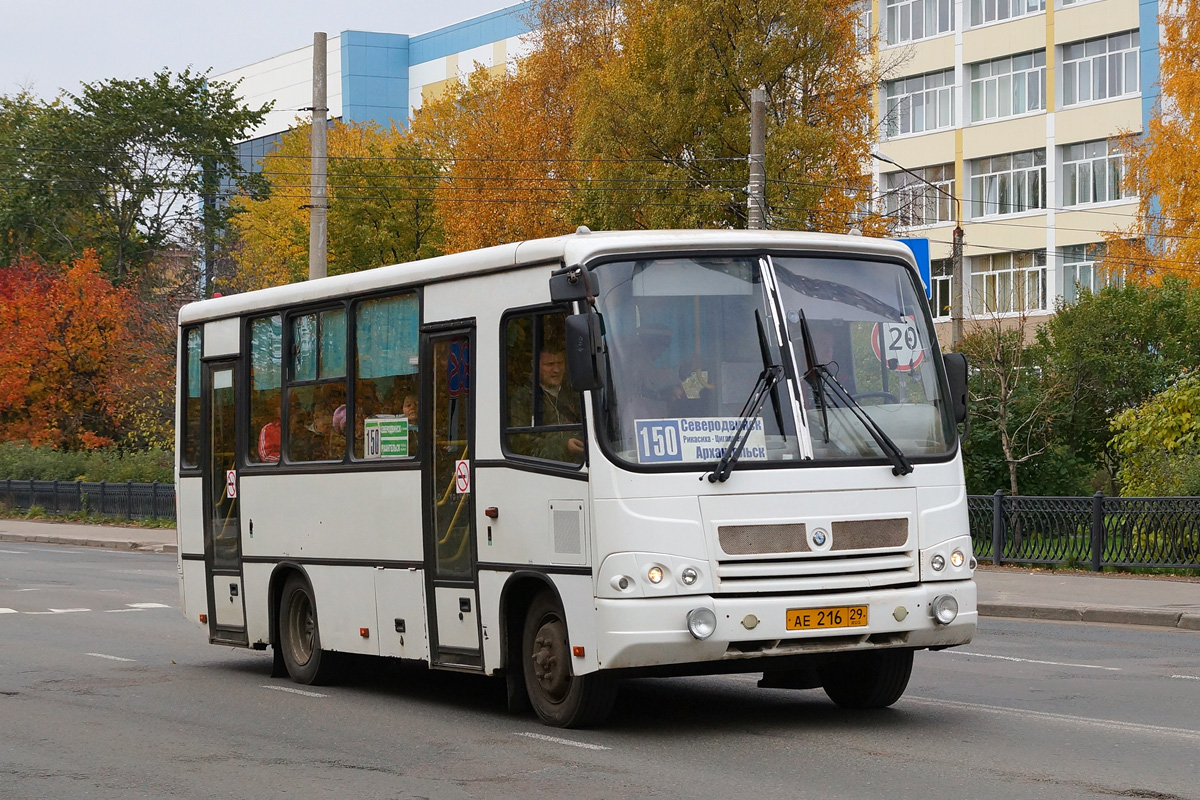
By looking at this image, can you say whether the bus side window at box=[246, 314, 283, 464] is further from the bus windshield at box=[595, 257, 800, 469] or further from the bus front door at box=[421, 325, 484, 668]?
the bus windshield at box=[595, 257, 800, 469]

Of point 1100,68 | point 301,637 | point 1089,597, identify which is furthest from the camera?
point 1100,68

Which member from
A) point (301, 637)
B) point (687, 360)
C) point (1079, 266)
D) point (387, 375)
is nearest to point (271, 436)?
point (301, 637)

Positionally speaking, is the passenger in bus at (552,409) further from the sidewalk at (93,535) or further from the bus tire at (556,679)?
the sidewalk at (93,535)

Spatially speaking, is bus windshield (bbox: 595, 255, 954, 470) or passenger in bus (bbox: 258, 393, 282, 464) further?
passenger in bus (bbox: 258, 393, 282, 464)

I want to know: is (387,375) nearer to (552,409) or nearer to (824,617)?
(552,409)

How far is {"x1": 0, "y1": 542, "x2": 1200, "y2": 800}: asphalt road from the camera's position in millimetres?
8188

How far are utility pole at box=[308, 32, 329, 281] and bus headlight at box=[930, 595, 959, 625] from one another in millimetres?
19488

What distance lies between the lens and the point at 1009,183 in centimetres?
5969

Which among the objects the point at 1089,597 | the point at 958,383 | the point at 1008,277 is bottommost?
the point at 1089,597

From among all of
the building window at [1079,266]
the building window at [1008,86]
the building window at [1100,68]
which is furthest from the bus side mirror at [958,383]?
the building window at [1008,86]

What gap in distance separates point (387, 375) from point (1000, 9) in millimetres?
51532

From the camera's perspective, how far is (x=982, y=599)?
19.6 m

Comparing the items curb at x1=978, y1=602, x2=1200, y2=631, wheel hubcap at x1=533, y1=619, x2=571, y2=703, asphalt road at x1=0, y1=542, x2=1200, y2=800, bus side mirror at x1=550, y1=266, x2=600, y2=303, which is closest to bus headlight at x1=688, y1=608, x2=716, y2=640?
→ asphalt road at x1=0, y1=542, x2=1200, y2=800

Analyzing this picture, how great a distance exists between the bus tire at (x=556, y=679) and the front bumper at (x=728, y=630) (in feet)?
1.55
